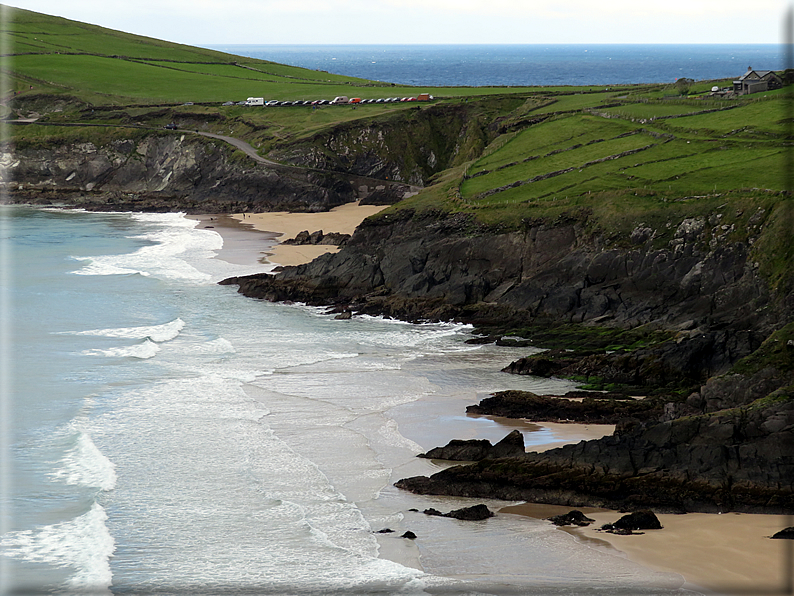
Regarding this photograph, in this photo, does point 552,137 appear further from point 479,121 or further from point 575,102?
point 479,121

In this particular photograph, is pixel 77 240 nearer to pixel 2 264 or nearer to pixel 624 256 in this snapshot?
pixel 2 264

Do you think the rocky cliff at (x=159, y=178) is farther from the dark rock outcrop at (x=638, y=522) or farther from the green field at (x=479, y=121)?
the dark rock outcrop at (x=638, y=522)

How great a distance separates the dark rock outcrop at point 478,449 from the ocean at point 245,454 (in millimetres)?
758

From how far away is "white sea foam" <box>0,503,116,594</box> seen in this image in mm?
23578

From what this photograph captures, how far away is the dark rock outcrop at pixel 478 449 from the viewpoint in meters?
29.8

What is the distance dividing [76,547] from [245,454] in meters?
8.07

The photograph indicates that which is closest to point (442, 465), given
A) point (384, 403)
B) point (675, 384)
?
point (384, 403)

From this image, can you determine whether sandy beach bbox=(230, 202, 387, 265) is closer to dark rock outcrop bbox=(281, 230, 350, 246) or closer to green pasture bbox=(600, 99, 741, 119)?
dark rock outcrop bbox=(281, 230, 350, 246)

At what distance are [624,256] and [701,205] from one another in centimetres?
547

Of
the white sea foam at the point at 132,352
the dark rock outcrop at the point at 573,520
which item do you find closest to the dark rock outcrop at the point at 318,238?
the white sea foam at the point at 132,352

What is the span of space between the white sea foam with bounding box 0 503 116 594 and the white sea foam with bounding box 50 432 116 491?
2.38 meters

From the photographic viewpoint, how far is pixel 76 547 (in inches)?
999

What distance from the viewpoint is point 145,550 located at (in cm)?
2519

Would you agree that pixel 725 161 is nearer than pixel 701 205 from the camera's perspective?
No
